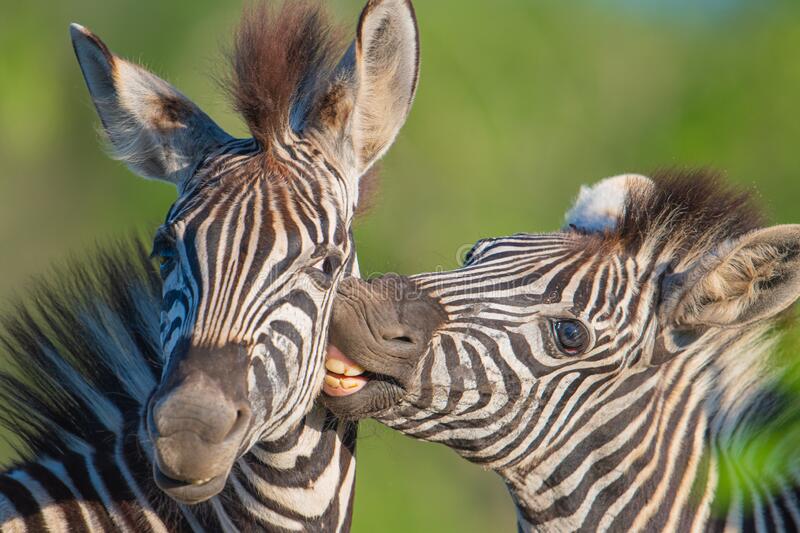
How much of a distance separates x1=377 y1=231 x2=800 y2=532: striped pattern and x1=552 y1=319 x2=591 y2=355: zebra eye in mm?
32

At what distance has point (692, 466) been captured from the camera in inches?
193

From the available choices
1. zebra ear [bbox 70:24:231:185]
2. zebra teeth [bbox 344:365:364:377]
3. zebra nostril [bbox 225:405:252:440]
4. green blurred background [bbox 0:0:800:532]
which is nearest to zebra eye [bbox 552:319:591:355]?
zebra teeth [bbox 344:365:364:377]

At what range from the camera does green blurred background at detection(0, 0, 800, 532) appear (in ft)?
53.2

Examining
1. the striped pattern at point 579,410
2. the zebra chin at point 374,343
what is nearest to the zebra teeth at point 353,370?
→ the zebra chin at point 374,343

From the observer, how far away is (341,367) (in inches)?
179

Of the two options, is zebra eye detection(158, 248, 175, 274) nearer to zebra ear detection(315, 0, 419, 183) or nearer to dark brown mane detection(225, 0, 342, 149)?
dark brown mane detection(225, 0, 342, 149)

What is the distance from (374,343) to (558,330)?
3.31 ft

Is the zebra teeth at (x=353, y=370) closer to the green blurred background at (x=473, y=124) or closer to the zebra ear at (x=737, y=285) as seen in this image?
the zebra ear at (x=737, y=285)

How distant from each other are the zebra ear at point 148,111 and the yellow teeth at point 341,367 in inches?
50.2

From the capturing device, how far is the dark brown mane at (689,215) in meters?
5.03

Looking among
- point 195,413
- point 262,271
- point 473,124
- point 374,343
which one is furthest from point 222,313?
point 473,124

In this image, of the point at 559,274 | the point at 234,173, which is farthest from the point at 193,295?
the point at 559,274

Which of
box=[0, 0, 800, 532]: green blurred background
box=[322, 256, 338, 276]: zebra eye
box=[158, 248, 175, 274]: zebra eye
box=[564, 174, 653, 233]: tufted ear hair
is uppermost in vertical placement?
box=[158, 248, 175, 274]: zebra eye

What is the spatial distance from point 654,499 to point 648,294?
1.08 metres
